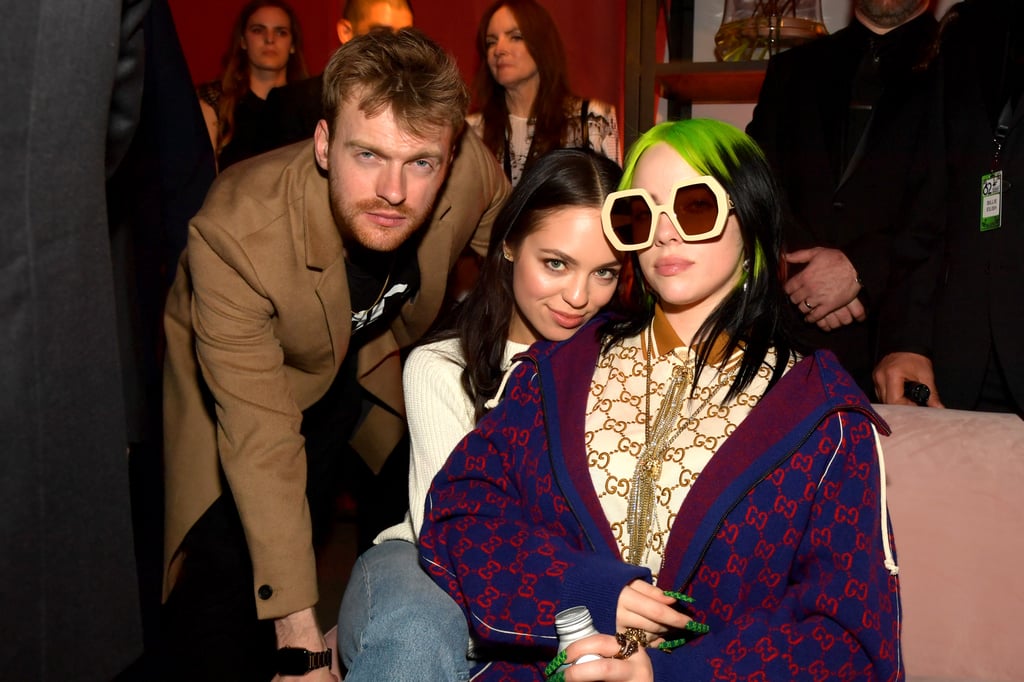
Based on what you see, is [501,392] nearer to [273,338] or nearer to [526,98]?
[273,338]

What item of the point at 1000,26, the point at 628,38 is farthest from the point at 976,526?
the point at 628,38

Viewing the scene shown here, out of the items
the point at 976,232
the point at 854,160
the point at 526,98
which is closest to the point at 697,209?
the point at 976,232

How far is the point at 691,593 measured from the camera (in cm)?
143

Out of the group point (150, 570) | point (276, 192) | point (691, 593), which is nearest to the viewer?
point (691, 593)

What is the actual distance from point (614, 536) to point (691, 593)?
0.47 feet

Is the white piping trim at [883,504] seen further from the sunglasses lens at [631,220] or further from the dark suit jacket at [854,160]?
the dark suit jacket at [854,160]

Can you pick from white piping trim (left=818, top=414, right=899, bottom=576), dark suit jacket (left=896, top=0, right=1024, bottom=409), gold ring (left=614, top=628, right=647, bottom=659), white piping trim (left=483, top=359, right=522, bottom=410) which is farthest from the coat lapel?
dark suit jacket (left=896, top=0, right=1024, bottom=409)

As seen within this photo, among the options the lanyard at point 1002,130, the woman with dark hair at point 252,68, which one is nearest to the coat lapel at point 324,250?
the lanyard at point 1002,130

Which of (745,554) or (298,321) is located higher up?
(298,321)

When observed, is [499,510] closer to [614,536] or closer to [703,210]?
[614,536]

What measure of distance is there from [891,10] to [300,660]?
2.18m

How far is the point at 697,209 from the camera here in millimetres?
1479

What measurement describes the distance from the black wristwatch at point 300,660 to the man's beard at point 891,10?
211 cm

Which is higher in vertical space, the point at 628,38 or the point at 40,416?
the point at 628,38
